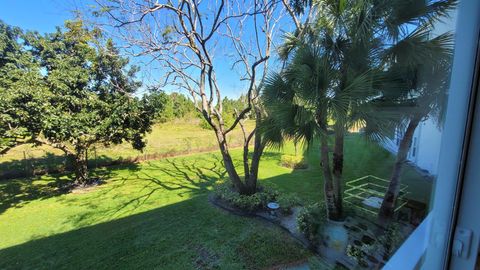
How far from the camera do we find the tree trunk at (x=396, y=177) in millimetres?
860

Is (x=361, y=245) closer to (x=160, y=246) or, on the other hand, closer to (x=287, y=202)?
(x=287, y=202)

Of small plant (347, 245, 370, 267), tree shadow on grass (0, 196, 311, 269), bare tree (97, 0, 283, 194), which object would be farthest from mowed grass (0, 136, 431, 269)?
bare tree (97, 0, 283, 194)

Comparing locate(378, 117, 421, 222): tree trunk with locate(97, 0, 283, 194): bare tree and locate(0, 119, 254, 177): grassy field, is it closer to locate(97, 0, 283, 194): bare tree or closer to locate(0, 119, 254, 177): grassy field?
locate(97, 0, 283, 194): bare tree

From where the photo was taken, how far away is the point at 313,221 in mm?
2268

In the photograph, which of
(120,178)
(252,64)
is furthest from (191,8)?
(120,178)

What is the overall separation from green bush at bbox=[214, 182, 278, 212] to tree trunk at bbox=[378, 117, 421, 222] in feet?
7.85

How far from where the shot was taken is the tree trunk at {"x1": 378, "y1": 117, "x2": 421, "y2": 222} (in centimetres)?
86

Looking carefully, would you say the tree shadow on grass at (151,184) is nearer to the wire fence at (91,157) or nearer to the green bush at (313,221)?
the wire fence at (91,157)

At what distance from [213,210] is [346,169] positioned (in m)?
2.32

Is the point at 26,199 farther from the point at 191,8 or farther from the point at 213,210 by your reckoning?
the point at 191,8

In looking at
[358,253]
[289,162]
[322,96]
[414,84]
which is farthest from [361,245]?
[289,162]

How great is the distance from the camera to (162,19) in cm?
317

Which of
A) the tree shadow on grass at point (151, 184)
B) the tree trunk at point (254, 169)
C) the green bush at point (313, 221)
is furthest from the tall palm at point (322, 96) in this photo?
the tree shadow on grass at point (151, 184)

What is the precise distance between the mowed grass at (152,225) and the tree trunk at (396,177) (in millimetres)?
62
